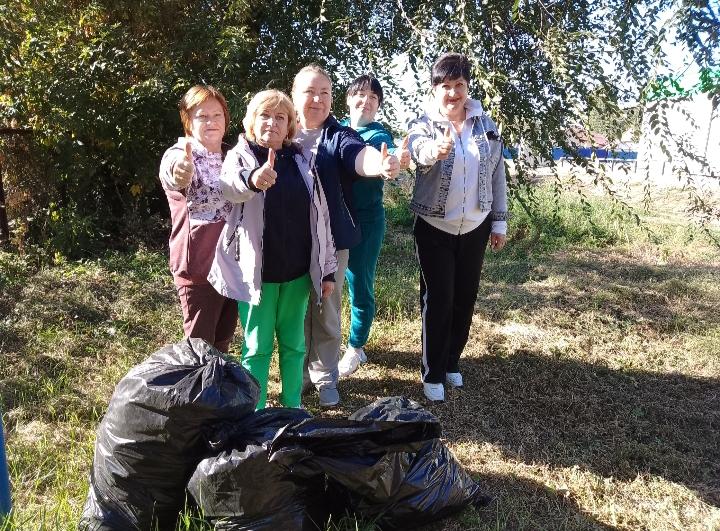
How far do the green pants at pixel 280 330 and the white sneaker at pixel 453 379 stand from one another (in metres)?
1.17

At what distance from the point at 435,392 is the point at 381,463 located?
1.38 metres

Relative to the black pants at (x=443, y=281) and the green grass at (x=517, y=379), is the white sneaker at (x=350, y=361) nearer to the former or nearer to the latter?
the green grass at (x=517, y=379)

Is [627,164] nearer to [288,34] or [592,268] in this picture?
[592,268]

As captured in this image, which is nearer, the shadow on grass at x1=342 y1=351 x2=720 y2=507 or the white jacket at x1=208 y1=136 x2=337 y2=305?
the white jacket at x1=208 y1=136 x2=337 y2=305

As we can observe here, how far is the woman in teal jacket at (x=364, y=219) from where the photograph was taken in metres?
3.40

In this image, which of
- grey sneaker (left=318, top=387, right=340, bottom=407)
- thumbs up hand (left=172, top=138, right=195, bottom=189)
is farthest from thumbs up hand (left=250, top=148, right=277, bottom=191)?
grey sneaker (left=318, top=387, right=340, bottom=407)

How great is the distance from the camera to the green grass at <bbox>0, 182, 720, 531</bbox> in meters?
2.59

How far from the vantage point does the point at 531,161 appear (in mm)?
4629

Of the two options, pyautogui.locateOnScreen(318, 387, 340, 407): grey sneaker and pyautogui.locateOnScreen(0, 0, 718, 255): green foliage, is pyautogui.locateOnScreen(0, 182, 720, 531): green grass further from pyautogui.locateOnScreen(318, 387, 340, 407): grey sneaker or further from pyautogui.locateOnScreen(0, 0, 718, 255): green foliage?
pyautogui.locateOnScreen(0, 0, 718, 255): green foliage

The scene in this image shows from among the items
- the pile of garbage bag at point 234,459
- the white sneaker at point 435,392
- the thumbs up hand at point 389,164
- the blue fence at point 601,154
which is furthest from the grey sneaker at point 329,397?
the blue fence at point 601,154

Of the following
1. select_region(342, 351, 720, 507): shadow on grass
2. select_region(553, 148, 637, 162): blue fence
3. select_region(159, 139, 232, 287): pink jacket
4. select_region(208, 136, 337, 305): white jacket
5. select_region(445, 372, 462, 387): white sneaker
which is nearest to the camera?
select_region(208, 136, 337, 305): white jacket

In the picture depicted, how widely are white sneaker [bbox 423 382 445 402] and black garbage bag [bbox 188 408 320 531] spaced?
150 centimetres

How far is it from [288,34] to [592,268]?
3.84 m

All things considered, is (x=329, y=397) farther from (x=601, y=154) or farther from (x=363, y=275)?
(x=601, y=154)
